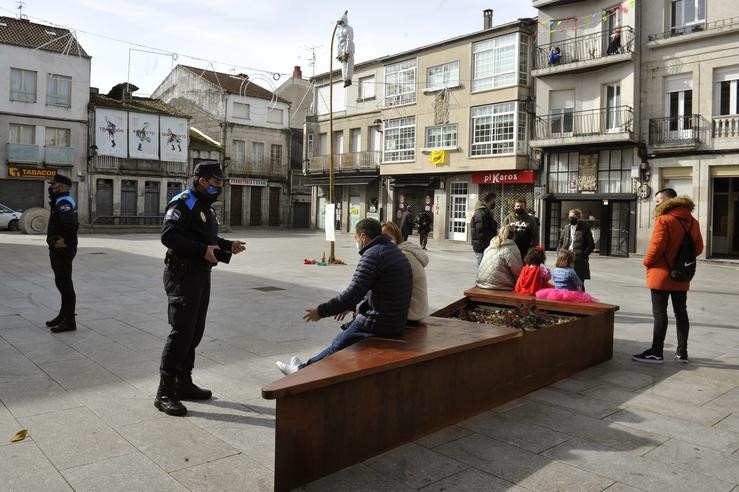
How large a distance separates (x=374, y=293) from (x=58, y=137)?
38.6m

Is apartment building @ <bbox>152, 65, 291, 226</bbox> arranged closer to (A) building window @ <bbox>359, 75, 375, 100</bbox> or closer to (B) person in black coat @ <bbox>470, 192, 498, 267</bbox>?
(A) building window @ <bbox>359, 75, 375, 100</bbox>

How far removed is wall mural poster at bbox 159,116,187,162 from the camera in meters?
41.4

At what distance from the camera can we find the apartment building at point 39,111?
35.9m

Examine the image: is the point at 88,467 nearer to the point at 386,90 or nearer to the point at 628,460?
the point at 628,460

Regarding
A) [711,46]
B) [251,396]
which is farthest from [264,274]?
[711,46]

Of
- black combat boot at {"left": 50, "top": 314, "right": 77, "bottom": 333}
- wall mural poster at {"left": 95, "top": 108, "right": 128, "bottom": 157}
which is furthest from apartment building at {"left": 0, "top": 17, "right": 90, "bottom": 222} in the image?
black combat boot at {"left": 50, "top": 314, "right": 77, "bottom": 333}

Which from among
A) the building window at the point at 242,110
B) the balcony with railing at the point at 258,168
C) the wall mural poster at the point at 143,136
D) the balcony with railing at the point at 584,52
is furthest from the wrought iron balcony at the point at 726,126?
the building window at the point at 242,110

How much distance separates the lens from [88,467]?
3.56 m

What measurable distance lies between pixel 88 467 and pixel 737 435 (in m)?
4.22

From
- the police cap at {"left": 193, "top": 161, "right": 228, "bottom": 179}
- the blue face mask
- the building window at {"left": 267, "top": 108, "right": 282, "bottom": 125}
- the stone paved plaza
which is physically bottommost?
the stone paved plaza

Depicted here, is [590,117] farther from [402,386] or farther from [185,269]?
[402,386]

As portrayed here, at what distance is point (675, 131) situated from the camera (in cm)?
2378

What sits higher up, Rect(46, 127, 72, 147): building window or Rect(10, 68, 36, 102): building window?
Rect(10, 68, 36, 102): building window

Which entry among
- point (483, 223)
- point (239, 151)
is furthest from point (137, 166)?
point (483, 223)
